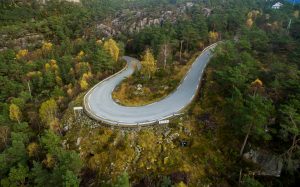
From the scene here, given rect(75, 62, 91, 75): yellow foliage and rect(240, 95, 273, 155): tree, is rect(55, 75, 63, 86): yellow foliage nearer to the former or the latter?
rect(75, 62, 91, 75): yellow foliage

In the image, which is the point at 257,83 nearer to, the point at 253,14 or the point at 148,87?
the point at 148,87

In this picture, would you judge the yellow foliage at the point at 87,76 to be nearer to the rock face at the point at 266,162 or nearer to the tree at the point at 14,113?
the tree at the point at 14,113

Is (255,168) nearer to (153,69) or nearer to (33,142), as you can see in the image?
(153,69)

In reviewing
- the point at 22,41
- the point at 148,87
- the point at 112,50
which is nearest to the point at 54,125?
the point at 148,87

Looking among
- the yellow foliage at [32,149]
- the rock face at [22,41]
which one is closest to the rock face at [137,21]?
the rock face at [22,41]

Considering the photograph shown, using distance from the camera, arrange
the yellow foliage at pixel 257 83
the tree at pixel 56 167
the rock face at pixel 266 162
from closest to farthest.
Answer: the tree at pixel 56 167 < the rock face at pixel 266 162 < the yellow foliage at pixel 257 83
